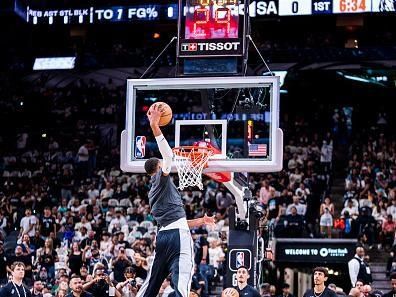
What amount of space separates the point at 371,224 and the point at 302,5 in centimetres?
678

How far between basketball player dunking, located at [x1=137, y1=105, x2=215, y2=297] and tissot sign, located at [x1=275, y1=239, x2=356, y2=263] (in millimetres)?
11852

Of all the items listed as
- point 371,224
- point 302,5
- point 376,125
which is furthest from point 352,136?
point 371,224

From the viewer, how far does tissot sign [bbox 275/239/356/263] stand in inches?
755

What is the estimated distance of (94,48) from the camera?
29406 mm

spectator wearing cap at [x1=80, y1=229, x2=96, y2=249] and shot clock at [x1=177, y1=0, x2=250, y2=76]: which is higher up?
shot clock at [x1=177, y1=0, x2=250, y2=76]

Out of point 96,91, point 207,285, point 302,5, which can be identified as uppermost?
point 302,5

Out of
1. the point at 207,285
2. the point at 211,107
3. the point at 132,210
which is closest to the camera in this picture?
the point at 211,107

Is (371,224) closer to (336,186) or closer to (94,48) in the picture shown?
(336,186)

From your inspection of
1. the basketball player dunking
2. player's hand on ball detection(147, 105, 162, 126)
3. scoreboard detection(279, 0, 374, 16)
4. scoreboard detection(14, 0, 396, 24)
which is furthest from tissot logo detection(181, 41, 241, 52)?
scoreboard detection(279, 0, 374, 16)

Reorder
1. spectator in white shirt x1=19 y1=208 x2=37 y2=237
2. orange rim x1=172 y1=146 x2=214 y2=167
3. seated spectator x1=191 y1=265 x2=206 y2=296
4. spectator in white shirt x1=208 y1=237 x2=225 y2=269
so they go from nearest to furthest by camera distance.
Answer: orange rim x1=172 y1=146 x2=214 y2=167 < seated spectator x1=191 y1=265 x2=206 y2=296 < spectator in white shirt x1=208 y1=237 x2=225 y2=269 < spectator in white shirt x1=19 y1=208 x2=37 y2=237

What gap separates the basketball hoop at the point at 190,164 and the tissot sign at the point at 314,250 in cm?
928

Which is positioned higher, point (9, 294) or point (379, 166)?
point (379, 166)

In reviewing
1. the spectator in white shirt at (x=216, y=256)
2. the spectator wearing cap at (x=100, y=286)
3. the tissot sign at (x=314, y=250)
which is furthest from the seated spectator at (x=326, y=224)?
the spectator wearing cap at (x=100, y=286)

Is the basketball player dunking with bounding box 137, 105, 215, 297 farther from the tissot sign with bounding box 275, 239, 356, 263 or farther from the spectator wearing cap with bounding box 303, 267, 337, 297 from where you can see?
the tissot sign with bounding box 275, 239, 356, 263
